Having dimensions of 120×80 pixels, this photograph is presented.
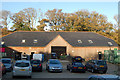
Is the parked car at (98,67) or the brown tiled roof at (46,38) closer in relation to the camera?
the parked car at (98,67)

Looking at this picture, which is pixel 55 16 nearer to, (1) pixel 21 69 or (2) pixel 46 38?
(2) pixel 46 38

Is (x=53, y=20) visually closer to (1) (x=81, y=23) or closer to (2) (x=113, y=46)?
(1) (x=81, y=23)

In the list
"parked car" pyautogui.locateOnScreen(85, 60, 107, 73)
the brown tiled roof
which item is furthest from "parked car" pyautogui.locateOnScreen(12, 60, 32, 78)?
the brown tiled roof

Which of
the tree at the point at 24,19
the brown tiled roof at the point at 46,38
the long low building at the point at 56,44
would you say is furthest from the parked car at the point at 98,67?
the tree at the point at 24,19

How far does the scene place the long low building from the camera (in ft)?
160

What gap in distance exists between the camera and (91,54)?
51375 mm

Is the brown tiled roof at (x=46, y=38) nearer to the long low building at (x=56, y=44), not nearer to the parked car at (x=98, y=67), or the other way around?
the long low building at (x=56, y=44)

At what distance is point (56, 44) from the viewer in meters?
49.2

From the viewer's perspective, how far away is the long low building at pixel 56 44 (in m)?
48.9

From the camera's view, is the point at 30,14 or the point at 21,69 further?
the point at 30,14

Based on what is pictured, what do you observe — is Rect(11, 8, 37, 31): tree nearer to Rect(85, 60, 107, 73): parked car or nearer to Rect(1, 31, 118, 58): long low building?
Rect(1, 31, 118, 58): long low building

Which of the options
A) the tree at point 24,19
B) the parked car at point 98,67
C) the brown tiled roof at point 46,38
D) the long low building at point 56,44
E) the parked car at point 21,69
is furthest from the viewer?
the tree at point 24,19

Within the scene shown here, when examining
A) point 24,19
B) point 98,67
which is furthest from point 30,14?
point 98,67

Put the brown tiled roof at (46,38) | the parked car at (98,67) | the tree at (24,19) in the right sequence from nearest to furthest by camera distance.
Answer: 1. the parked car at (98,67)
2. the brown tiled roof at (46,38)
3. the tree at (24,19)
